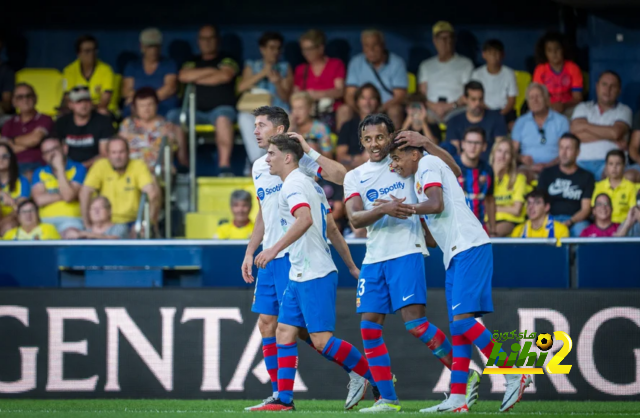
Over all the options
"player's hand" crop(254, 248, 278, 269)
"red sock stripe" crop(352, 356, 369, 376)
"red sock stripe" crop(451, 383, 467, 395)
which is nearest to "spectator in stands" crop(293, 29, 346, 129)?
"red sock stripe" crop(352, 356, 369, 376)

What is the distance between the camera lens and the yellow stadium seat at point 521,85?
12219mm

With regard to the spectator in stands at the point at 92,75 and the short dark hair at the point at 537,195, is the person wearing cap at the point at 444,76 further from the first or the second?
the spectator in stands at the point at 92,75

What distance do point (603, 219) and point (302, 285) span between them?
4.42 meters

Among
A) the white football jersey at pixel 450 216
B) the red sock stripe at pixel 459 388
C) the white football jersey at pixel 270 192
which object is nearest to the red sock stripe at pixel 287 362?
the white football jersey at pixel 270 192

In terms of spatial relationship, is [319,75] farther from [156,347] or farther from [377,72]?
[156,347]

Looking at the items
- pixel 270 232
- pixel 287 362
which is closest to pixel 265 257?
pixel 270 232

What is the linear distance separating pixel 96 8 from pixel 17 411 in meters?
8.36

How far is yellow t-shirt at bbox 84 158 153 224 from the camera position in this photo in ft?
35.8

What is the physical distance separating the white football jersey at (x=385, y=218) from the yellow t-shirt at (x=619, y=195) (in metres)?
3.99

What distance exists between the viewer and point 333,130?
1170 centimetres

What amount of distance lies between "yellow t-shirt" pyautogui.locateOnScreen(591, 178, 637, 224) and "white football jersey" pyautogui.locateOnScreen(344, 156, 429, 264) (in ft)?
13.1

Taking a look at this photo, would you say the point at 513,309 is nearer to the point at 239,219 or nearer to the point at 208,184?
the point at 239,219

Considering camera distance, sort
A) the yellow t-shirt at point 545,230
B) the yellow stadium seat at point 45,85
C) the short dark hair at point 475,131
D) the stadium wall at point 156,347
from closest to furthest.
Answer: the stadium wall at point 156,347 < the yellow t-shirt at point 545,230 < the short dark hair at point 475,131 < the yellow stadium seat at point 45,85

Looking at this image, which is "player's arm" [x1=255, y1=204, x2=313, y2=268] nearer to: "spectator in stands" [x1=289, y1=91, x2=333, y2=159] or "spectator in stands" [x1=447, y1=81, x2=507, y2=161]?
"spectator in stands" [x1=289, y1=91, x2=333, y2=159]
